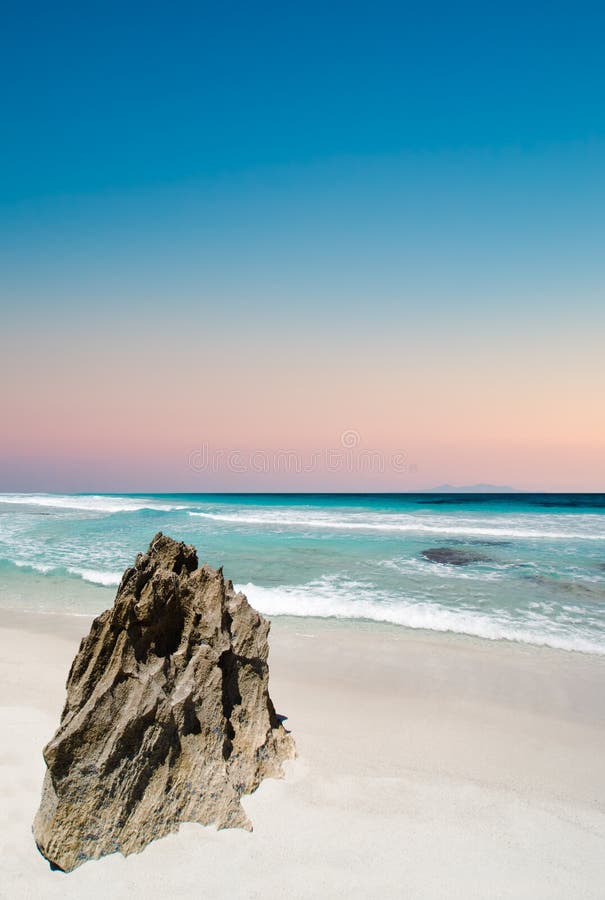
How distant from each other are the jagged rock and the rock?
13968 mm

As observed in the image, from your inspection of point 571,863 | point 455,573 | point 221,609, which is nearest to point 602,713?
point 571,863

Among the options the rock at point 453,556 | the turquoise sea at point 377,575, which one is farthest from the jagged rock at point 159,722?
A: the rock at point 453,556

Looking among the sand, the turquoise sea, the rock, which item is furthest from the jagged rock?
the rock

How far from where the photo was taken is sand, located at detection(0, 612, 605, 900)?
3.46 metres

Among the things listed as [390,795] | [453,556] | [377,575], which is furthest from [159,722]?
[453,556]

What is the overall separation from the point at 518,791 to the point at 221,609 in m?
3.20

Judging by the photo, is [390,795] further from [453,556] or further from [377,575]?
[453,556]

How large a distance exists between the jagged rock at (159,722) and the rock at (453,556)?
13968 millimetres

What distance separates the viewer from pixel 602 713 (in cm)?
640

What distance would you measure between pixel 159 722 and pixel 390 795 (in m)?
2.14

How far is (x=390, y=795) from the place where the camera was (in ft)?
14.5

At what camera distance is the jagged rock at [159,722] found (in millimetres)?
3627

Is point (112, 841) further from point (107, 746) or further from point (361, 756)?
point (361, 756)

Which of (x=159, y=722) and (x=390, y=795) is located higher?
(x=159, y=722)
